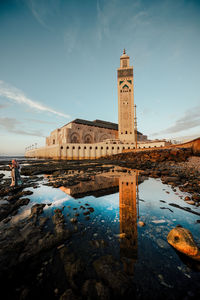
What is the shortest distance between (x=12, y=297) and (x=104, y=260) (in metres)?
1.24

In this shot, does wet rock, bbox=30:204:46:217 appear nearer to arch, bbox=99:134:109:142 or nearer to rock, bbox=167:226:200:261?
rock, bbox=167:226:200:261

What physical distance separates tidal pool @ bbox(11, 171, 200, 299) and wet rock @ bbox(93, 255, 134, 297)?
110mm

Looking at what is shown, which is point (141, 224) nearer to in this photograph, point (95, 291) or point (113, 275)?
point (113, 275)

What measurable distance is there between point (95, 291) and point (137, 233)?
4.78 feet

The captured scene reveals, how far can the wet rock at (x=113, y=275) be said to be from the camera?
141 cm

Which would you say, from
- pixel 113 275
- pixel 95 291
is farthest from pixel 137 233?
pixel 95 291

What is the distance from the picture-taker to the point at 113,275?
1.56 m

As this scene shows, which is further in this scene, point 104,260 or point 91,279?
point 104,260

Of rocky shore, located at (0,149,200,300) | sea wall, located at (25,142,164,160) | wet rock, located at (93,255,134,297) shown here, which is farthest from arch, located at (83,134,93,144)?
wet rock, located at (93,255,134,297)

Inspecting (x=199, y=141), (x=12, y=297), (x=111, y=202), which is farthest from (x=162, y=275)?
(x=199, y=141)

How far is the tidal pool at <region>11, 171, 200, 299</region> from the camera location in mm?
1503

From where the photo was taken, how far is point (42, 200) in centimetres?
450

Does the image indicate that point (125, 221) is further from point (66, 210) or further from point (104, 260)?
point (66, 210)

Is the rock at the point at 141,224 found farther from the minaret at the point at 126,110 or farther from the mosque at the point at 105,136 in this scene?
the minaret at the point at 126,110
